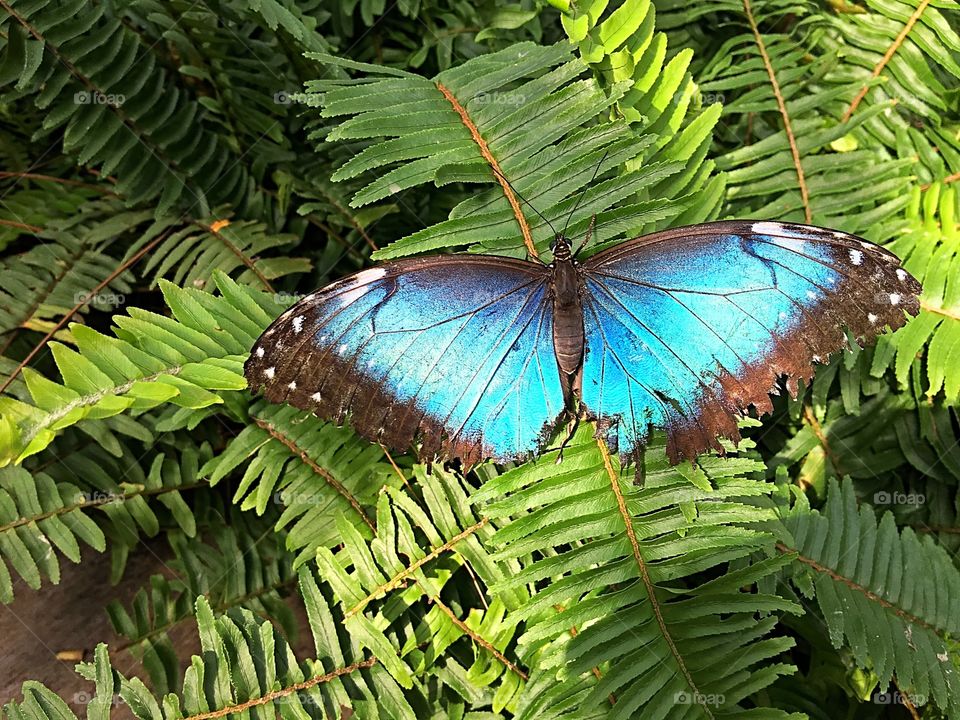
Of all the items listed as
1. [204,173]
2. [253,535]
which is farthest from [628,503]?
[204,173]

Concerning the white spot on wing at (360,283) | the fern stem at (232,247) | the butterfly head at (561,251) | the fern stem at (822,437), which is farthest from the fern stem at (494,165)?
the fern stem at (822,437)

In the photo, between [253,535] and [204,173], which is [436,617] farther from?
[204,173]

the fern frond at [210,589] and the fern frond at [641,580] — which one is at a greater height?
the fern frond at [641,580]

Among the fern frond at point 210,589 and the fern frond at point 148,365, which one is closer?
the fern frond at point 148,365

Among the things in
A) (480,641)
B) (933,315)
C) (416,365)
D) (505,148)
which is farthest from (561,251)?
(933,315)

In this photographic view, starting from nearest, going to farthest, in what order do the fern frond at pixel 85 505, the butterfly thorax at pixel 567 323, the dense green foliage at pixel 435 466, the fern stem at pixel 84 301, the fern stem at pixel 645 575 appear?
the fern stem at pixel 645 575
the dense green foliage at pixel 435 466
the butterfly thorax at pixel 567 323
the fern frond at pixel 85 505
the fern stem at pixel 84 301

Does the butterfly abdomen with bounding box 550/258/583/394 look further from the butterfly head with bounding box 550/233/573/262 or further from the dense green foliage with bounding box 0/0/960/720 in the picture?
the dense green foliage with bounding box 0/0/960/720

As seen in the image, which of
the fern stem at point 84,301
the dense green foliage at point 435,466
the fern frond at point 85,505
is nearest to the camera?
the dense green foliage at point 435,466

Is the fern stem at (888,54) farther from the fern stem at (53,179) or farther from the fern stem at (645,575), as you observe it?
the fern stem at (53,179)

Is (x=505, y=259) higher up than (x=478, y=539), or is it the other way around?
(x=505, y=259)
